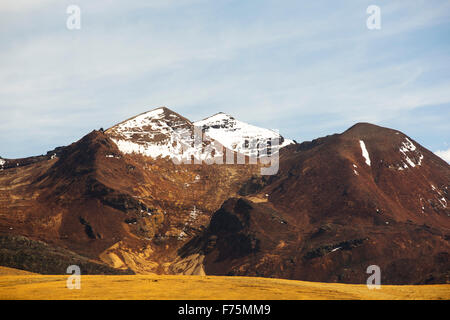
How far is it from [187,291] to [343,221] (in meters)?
112

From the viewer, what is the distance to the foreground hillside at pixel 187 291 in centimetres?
4991

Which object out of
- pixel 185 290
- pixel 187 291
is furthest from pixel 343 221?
pixel 187 291

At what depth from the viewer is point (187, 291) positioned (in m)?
52.6

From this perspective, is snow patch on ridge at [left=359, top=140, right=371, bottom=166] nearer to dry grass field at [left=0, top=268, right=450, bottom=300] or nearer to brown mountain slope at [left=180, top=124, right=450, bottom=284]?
brown mountain slope at [left=180, top=124, right=450, bottom=284]

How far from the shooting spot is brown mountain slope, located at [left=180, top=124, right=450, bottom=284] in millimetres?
132250

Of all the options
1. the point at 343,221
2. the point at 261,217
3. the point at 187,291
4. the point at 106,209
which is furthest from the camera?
the point at 106,209

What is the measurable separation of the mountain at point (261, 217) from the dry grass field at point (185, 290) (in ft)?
193

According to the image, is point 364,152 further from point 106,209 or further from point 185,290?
point 185,290

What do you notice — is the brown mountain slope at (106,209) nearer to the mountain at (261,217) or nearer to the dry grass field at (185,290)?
the mountain at (261,217)

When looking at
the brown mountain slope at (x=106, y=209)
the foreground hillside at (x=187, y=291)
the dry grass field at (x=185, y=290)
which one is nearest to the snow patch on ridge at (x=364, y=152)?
the brown mountain slope at (x=106, y=209)

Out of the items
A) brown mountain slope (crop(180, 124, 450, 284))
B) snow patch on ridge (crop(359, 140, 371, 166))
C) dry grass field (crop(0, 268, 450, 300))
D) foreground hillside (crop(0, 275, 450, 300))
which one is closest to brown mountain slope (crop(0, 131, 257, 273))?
brown mountain slope (crop(180, 124, 450, 284))

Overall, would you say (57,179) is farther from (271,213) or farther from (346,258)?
(346,258)

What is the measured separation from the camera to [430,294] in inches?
2140
